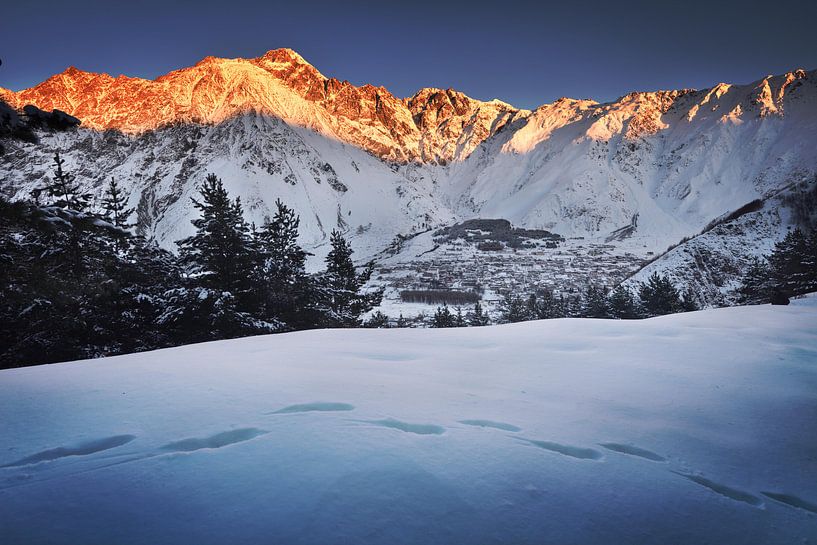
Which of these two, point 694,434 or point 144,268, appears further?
point 144,268

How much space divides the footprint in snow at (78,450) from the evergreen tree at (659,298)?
A: 96.5ft

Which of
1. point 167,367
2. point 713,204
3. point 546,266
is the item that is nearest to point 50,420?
point 167,367

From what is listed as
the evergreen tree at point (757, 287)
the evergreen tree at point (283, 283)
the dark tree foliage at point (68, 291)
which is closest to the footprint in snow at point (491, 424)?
the dark tree foliage at point (68, 291)

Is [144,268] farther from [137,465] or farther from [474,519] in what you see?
[474,519]

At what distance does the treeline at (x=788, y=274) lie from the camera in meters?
21.1

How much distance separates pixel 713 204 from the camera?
108250 mm

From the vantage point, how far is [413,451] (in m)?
2.54

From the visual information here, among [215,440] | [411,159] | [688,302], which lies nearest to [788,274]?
[688,302]

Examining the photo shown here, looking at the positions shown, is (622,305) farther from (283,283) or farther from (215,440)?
(215,440)

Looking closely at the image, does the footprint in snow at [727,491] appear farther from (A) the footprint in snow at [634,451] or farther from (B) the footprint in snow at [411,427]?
(B) the footprint in snow at [411,427]

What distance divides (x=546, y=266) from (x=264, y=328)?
80.5 metres

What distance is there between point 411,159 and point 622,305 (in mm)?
181076

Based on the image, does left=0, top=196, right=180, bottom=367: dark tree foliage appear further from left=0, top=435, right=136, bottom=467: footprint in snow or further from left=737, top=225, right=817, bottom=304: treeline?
left=737, top=225, right=817, bottom=304: treeline

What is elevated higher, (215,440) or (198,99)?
(198,99)
